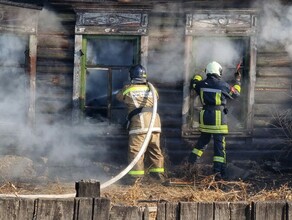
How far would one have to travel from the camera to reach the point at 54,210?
14.4 ft

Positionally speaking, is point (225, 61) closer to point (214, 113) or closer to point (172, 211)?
point (214, 113)

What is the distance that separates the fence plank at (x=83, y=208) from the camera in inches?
172

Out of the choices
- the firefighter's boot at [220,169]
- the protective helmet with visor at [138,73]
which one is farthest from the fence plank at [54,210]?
the protective helmet with visor at [138,73]

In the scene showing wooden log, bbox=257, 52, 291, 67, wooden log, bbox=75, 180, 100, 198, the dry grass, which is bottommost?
the dry grass

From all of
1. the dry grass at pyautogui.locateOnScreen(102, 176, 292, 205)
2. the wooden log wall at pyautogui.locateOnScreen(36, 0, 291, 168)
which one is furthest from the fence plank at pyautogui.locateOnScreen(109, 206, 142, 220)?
the wooden log wall at pyautogui.locateOnScreen(36, 0, 291, 168)

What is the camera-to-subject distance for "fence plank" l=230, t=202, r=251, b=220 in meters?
4.48

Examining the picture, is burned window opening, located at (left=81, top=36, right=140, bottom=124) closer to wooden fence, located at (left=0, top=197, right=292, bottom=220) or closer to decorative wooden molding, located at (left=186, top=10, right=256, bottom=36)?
decorative wooden molding, located at (left=186, top=10, right=256, bottom=36)

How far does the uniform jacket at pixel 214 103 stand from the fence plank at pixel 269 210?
5.49 meters

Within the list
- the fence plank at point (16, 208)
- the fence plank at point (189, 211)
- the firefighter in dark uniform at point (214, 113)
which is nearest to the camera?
the fence plank at point (16, 208)

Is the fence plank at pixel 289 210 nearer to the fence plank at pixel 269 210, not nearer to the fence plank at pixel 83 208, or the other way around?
the fence plank at pixel 269 210

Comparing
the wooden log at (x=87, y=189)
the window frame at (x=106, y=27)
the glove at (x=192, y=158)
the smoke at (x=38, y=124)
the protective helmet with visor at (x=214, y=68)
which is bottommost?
the wooden log at (x=87, y=189)

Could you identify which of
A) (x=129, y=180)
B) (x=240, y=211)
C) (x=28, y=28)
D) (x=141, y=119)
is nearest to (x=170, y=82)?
(x=141, y=119)

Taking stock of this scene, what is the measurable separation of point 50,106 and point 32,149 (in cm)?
78

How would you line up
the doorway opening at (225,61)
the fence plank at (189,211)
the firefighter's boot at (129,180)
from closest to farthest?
the fence plank at (189,211) → the firefighter's boot at (129,180) → the doorway opening at (225,61)
